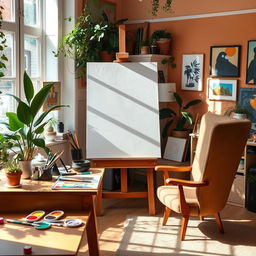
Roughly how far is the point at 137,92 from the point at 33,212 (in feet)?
6.52

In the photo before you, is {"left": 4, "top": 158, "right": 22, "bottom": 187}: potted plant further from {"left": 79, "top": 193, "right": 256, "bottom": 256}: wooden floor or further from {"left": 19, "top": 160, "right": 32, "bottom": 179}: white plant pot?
{"left": 79, "top": 193, "right": 256, "bottom": 256}: wooden floor

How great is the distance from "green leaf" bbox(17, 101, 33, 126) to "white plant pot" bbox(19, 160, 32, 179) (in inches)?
Answer: 11.2

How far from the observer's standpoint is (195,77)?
4.91 m

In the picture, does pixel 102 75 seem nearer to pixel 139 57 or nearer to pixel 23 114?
pixel 139 57

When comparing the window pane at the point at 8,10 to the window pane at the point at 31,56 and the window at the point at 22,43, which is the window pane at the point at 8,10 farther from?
the window pane at the point at 31,56

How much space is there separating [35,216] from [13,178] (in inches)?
13.0

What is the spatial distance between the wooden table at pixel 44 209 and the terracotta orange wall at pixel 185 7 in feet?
10.0

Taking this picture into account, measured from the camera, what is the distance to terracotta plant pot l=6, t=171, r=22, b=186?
8.38ft

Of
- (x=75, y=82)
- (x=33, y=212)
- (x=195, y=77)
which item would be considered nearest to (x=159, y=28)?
(x=195, y=77)

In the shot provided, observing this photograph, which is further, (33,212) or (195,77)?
(195,77)

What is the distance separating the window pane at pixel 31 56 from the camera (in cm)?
430

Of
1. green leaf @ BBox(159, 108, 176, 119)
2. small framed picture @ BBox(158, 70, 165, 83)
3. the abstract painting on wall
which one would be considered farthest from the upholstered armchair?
small framed picture @ BBox(158, 70, 165, 83)

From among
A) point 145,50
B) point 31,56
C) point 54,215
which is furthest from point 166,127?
point 54,215

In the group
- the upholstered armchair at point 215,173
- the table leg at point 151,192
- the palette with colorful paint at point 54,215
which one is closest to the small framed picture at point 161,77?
the table leg at point 151,192
